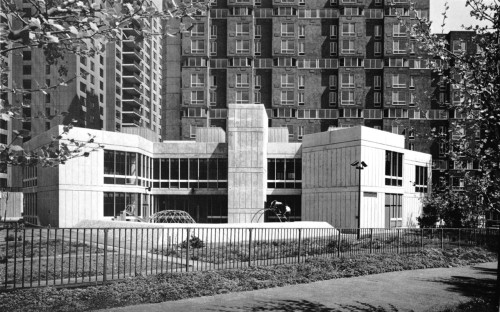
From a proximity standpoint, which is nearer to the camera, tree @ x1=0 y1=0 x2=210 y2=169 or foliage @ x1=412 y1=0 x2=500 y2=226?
tree @ x1=0 y1=0 x2=210 y2=169

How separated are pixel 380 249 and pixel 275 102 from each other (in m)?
48.1

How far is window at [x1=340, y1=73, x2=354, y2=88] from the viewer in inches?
2660

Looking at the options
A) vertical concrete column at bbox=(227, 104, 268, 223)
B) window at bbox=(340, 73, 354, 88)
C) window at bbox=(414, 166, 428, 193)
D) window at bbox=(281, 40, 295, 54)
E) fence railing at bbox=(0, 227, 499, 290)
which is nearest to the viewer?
fence railing at bbox=(0, 227, 499, 290)

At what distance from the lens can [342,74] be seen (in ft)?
221

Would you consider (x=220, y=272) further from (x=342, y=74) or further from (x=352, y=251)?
(x=342, y=74)

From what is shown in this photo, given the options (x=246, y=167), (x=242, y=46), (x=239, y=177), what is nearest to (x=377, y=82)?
(x=242, y=46)

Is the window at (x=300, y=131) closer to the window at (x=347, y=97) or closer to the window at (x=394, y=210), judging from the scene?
the window at (x=347, y=97)

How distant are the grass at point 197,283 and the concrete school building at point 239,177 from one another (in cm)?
1657

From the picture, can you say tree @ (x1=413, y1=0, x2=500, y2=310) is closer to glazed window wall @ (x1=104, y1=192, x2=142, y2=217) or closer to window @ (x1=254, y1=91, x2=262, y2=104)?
glazed window wall @ (x1=104, y1=192, x2=142, y2=217)

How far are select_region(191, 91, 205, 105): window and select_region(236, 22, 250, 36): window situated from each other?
10.7m

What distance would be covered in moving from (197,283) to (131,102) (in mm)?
89212

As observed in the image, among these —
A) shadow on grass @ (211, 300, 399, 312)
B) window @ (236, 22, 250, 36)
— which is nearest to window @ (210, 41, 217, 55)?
window @ (236, 22, 250, 36)

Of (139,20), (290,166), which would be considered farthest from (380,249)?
(290,166)

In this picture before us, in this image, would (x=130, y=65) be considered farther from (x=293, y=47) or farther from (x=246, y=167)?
(x=246, y=167)
